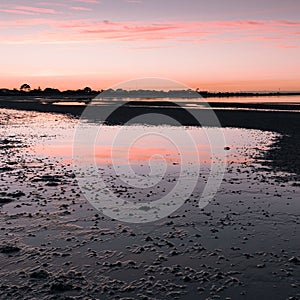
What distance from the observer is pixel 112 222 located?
13.5 metres

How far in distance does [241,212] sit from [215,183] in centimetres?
Answer: 442

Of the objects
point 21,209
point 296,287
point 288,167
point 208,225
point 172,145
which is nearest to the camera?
point 296,287

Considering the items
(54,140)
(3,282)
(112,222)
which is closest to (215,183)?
(112,222)

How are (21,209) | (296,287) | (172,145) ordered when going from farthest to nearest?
(172,145), (21,209), (296,287)

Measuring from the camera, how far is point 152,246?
37.4 ft

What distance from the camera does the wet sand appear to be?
891 cm

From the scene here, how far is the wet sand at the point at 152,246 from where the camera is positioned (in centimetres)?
891

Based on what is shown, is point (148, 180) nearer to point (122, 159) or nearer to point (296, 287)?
point (122, 159)

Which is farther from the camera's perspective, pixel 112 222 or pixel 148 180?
pixel 148 180

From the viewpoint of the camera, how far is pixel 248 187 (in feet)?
59.4

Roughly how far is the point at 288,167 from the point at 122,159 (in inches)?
417

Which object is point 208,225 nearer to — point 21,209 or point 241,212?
point 241,212

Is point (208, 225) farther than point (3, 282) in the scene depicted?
Yes

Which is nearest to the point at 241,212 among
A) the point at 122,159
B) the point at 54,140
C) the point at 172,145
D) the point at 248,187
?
the point at 248,187
